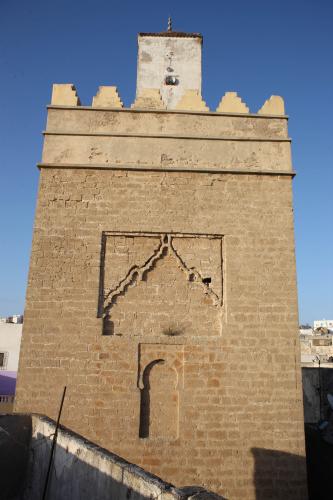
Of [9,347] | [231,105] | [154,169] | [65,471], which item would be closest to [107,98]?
[154,169]

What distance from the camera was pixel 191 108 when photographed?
6.50 metres

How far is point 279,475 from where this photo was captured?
5.11 m

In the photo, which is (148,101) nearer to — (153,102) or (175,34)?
(153,102)

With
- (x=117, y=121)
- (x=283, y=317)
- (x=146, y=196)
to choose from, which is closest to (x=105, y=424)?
(x=283, y=317)

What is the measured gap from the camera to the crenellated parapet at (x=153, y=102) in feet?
21.3

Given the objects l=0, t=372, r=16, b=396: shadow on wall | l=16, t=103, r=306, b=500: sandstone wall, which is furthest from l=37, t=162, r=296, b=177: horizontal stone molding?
l=0, t=372, r=16, b=396: shadow on wall

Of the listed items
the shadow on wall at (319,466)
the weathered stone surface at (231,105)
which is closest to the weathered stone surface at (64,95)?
the weathered stone surface at (231,105)

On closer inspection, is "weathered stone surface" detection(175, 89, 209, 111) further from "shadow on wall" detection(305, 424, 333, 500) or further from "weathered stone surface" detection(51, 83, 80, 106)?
"shadow on wall" detection(305, 424, 333, 500)

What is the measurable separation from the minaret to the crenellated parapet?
201cm

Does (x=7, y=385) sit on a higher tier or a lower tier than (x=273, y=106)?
lower

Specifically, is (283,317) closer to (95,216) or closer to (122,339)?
(122,339)

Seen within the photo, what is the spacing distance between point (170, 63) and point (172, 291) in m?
5.33

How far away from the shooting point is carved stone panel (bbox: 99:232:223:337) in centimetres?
562

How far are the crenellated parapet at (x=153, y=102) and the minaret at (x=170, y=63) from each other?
2.01 metres
